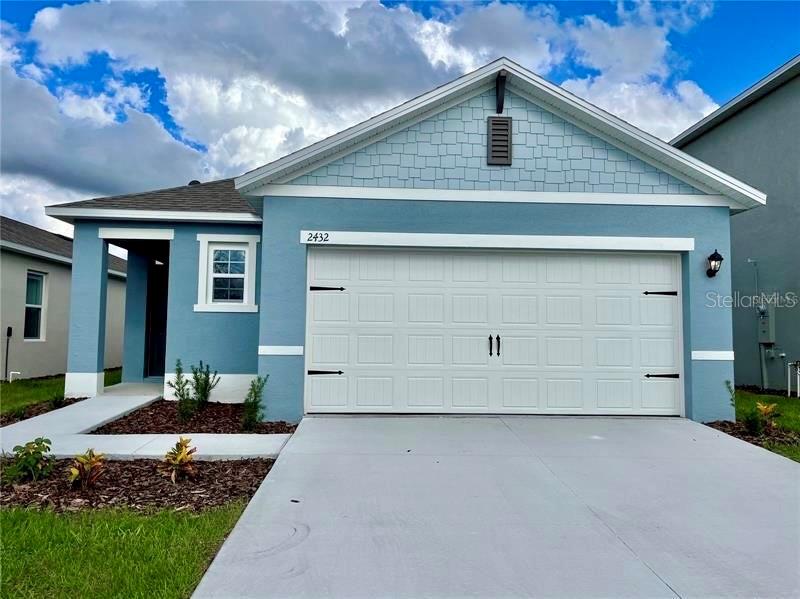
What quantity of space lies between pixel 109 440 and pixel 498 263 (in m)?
5.46

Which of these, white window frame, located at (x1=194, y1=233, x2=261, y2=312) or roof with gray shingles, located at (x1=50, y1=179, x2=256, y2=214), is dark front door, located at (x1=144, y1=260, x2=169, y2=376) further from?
white window frame, located at (x1=194, y1=233, x2=261, y2=312)

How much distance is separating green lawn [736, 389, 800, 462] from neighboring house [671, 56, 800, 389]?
1.52 metres

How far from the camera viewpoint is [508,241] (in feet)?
23.5

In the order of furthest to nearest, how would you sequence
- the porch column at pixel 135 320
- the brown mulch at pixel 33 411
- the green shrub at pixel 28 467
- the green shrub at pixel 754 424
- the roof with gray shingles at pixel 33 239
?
the roof with gray shingles at pixel 33 239
the porch column at pixel 135 320
the brown mulch at pixel 33 411
the green shrub at pixel 754 424
the green shrub at pixel 28 467

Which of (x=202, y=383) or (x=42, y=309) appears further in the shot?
(x=42, y=309)

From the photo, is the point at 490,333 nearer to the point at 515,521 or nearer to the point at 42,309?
the point at 515,521

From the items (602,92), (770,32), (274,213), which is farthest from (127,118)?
(770,32)

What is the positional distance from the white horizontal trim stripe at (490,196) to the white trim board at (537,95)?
16cm

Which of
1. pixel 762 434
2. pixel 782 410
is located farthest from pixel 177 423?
pixel 782 410

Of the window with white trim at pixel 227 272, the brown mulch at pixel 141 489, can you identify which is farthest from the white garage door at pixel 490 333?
the window with white trim at pixel 227 272

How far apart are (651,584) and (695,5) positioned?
34.5 ft

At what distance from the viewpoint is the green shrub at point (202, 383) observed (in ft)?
27.3

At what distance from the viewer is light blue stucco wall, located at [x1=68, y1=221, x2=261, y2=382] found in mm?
8984

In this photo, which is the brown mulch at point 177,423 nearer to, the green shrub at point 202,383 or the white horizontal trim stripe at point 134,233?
the green shrub at point 202,383
